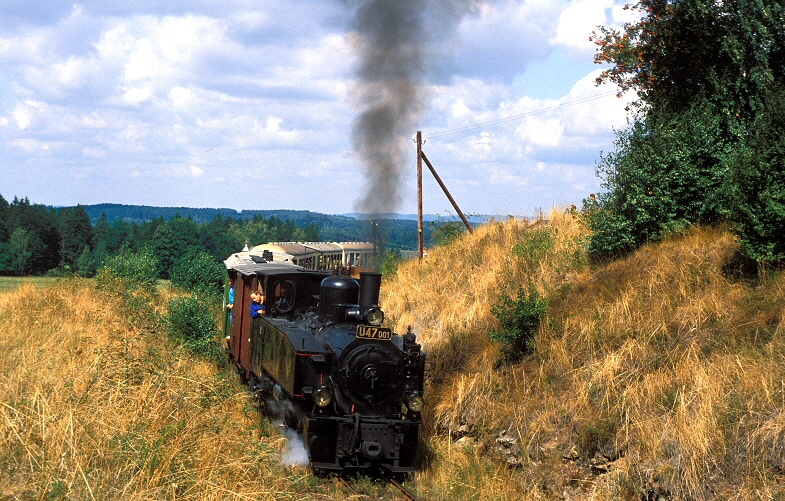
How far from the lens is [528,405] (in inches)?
416

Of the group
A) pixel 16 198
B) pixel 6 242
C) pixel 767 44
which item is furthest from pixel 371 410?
pixel 16 198

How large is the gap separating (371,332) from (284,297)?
3.23 meters

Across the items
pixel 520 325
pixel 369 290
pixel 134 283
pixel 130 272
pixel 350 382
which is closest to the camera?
pixel 350 382

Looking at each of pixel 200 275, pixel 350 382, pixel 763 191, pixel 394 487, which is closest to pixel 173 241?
pixel 200 275

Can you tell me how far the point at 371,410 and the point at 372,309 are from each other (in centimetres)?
146

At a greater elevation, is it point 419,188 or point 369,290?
point 419,188

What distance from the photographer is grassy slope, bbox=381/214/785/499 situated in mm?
7598

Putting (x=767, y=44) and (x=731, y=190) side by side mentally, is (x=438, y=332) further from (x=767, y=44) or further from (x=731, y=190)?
(x=767, y=44)

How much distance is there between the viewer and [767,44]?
41.2ft

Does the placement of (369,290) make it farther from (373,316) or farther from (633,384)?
(633,384)

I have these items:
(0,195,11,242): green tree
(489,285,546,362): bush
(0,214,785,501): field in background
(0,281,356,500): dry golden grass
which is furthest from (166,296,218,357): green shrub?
(0,195,11,242): green tree

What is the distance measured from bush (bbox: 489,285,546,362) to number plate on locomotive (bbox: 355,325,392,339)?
10.7ft

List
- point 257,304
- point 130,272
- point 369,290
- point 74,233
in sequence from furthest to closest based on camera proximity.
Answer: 1. point 74,233
2. point 130,272
3. point 257,304
4. point 369,290

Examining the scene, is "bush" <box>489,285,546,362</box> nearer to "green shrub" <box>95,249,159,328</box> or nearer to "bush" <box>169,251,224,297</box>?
"green shrub" <box>95,249,159,328</box>
